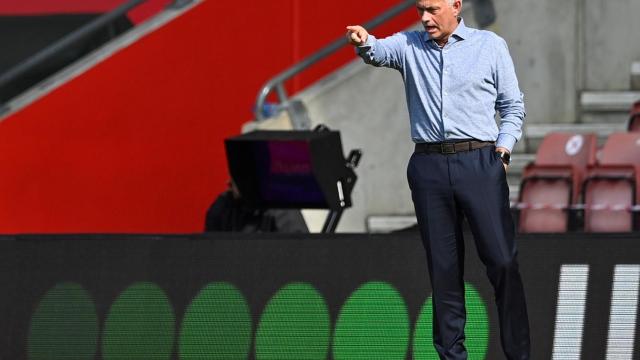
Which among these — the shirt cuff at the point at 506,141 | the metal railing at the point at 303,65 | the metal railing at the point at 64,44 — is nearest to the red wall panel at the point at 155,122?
the metal railing at the point at 64,44

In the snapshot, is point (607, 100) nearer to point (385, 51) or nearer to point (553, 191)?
point (553, 191)

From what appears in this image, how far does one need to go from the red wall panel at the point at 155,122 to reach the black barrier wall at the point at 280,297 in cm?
422

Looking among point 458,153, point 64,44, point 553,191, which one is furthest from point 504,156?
point 64,44

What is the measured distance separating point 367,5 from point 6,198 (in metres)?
3.41

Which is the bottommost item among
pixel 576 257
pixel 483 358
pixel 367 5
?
pixel 483 358

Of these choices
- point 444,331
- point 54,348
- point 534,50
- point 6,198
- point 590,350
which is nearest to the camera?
point 444,331

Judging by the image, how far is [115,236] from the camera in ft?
21.8

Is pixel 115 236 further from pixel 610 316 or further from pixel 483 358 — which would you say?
pixel 610 316

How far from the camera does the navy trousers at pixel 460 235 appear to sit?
5.49m

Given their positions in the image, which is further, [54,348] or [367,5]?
[367,5]

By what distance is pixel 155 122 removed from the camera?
37.1 ft

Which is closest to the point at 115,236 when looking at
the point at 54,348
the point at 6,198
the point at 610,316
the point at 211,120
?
the point at 54,348

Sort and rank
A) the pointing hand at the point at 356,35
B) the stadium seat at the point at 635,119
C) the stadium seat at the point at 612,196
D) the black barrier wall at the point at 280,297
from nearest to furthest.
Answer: the pointing hand at the point at 356,35, the black barrier wall at the point at 280,297, the stadium seat at the point at 612,196, the stadium seat at the point at 635,119

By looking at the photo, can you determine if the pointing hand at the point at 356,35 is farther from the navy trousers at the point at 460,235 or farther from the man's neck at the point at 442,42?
the navy trousers at the point at 460,235
